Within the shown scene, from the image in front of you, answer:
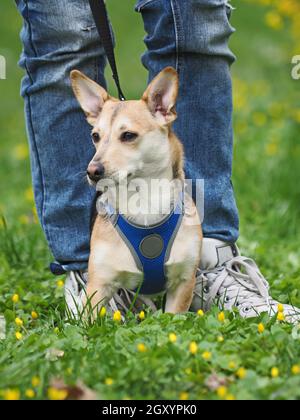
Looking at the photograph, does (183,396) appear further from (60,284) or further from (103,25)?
(103,25)

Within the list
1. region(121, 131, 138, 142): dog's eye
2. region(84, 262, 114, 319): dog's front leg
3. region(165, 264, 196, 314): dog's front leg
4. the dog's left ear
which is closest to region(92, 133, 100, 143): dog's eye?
region(121, 131, 138, 142): dog's eye

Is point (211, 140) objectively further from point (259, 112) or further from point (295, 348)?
point (259, 112)

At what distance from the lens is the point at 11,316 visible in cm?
295

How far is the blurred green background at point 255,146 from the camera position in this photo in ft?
13.3

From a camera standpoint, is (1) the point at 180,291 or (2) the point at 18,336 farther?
(1) the point at 180,291

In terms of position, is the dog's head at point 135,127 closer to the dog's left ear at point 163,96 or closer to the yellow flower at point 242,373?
the dog's left ear at point 163,96

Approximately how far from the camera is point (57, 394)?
1981 millimetres

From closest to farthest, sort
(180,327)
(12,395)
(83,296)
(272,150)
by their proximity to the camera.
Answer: (12,395), (180,327), (83,296), (272,150)

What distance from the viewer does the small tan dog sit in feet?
9.10

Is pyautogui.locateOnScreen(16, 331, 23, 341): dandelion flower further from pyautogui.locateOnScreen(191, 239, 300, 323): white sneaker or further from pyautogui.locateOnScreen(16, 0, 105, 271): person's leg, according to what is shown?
pyautogui.locateOnScreen(191, 239, 300, 323): white sneaker

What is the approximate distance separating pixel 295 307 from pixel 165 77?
1031mm

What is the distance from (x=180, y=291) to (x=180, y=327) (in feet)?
1.26

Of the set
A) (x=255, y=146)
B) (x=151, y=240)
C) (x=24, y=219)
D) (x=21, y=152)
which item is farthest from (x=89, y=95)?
(x=21, y=152)
